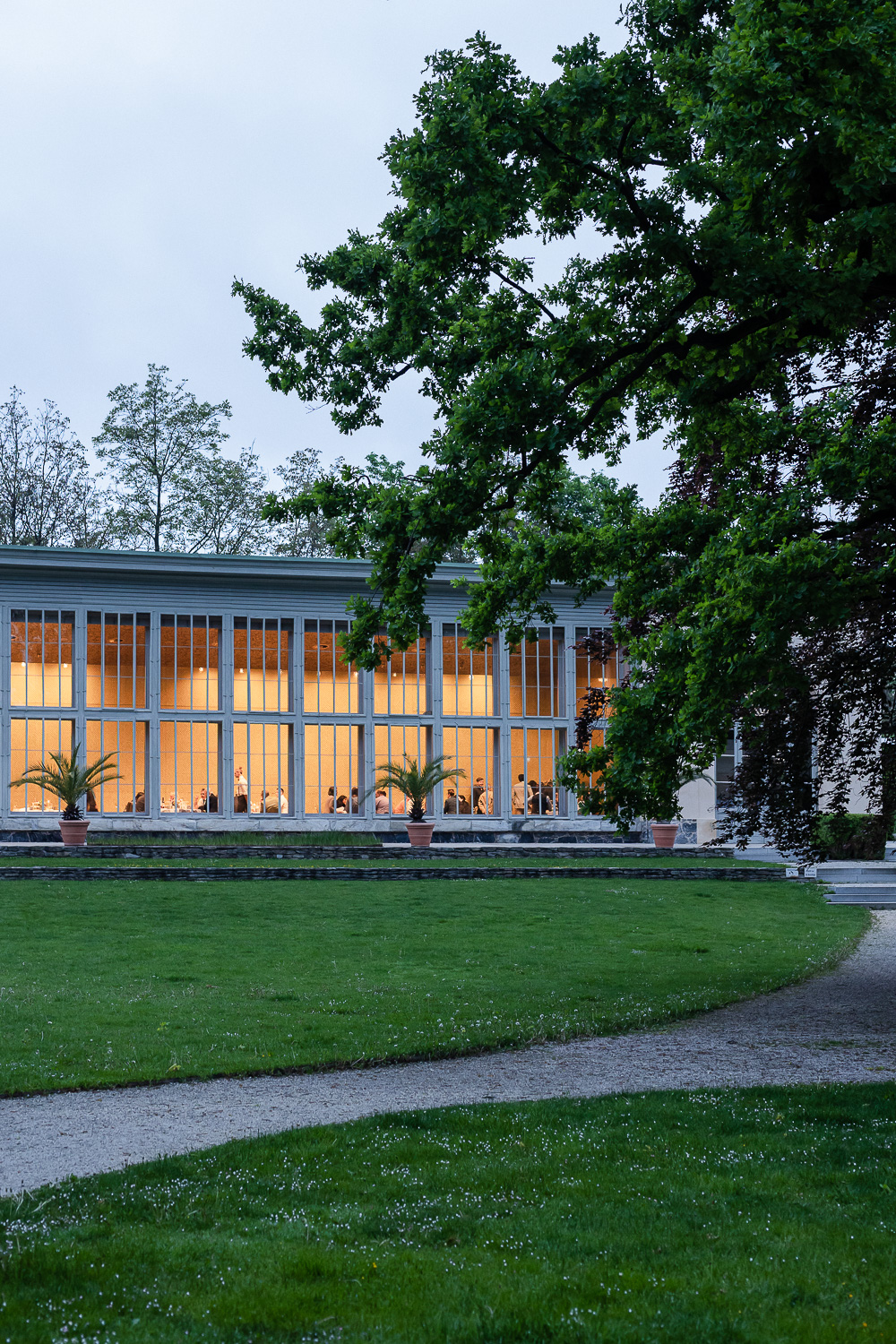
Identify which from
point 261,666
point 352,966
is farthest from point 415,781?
point 352,966

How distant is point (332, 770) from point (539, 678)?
6712mm

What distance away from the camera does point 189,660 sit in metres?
33.4

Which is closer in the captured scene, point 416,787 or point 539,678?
point 416,787

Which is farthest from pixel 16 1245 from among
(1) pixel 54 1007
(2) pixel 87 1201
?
(1) pixel 54 1007

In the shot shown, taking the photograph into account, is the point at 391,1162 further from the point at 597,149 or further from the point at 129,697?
the point at 129,697

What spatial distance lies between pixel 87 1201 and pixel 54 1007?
577 centimetres

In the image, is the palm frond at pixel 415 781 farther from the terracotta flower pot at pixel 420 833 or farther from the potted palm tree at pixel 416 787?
the terracotta flower pot at pixel 420 833

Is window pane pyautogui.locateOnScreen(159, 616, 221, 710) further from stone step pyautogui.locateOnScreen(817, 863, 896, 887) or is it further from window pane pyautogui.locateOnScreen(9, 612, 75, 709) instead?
stone step pyautogui.locateOnScreen(817, 863, 896, 887)

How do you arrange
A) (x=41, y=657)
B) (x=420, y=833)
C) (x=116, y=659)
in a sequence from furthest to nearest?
(x=116, y=659) < (x=41, y=657) < (x=420, y=833)

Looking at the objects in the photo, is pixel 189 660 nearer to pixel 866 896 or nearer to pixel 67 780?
pixel 67 780

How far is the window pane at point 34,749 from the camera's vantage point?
102 feet

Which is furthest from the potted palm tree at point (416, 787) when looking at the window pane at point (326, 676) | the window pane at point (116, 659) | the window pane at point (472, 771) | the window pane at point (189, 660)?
the window pane at point (116, 659)

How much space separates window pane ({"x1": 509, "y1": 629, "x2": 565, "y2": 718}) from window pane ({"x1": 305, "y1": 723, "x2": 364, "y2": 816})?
16.1ft

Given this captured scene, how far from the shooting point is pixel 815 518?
11.0 meters
